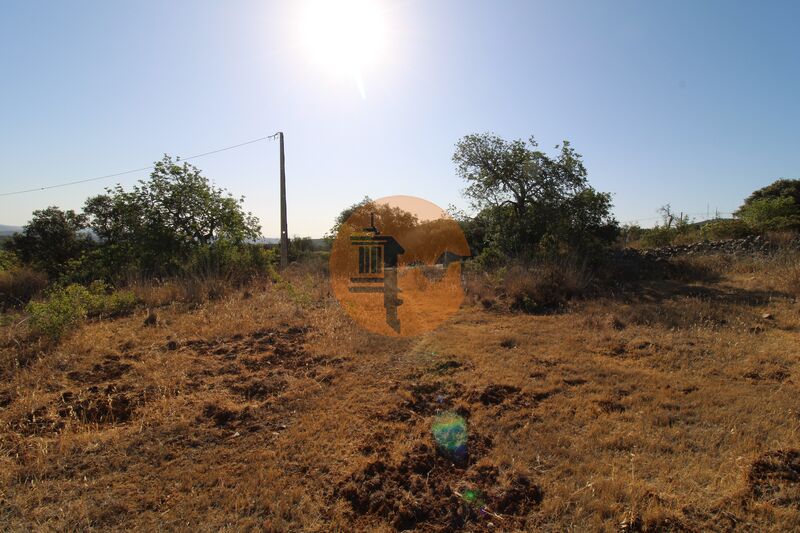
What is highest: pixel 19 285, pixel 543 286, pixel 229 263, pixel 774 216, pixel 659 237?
pixel 774 216

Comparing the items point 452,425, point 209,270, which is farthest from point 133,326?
point 452,425

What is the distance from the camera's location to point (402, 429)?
8.77 ft

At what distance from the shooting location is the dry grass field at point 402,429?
6.15ft

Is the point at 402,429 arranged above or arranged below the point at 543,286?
below

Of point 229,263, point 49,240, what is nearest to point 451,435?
point 229,263

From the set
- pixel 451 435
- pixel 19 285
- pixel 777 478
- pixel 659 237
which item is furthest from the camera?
pixel 659 237

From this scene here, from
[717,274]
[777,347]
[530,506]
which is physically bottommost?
[530,506]

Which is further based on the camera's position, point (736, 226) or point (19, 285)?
point (736, 226)

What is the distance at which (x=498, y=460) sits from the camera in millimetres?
2270

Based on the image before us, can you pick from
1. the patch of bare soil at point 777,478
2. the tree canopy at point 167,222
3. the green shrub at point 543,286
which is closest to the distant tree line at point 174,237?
the tree canopy at point 167,222

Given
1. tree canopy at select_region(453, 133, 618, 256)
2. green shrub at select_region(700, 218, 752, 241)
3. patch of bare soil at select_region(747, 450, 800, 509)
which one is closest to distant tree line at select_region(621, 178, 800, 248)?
green shrub at select_region(700, 218, 752, 241)

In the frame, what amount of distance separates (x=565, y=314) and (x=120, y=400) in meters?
5.90

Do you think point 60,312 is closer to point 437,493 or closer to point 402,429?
point 402,429

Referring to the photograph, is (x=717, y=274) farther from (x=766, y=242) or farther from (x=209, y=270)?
(x=209, y=270)
